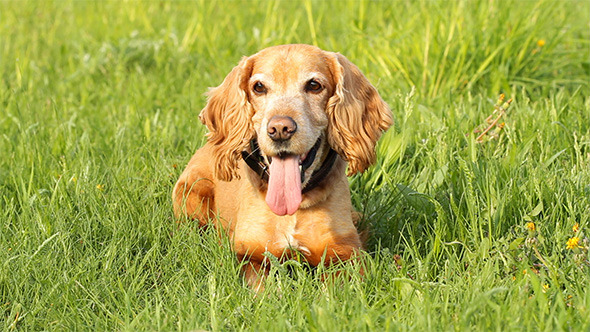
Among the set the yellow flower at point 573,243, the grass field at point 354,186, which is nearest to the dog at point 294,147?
the grass field at point 354,186

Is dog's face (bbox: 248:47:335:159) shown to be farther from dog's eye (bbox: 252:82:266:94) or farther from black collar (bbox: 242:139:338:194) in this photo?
black collar (bbox: 242:139:338:194)

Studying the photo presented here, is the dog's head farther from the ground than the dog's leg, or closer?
farther from the ground

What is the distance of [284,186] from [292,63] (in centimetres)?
55

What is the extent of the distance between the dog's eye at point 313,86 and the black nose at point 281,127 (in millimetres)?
275

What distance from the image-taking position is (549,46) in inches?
230

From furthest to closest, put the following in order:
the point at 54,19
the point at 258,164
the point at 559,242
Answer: the point at 54,19 < the point at 258,164 < the point at 559,242

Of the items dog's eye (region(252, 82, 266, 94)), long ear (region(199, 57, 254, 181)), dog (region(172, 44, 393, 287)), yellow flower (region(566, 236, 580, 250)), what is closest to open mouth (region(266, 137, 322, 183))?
dog (region(172, 44, 393, 287))

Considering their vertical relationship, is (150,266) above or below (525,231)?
below

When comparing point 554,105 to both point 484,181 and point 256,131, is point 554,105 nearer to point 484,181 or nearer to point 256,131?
point 484,181

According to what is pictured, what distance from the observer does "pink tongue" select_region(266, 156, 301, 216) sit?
10.8ft

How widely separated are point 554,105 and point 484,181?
1563mm

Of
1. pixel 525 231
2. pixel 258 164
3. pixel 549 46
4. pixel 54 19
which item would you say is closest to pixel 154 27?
pixel 54 19

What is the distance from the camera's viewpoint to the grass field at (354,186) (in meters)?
2.99

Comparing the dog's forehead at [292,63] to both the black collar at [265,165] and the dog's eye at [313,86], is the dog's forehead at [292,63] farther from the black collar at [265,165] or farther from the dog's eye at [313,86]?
the black collar at [265,165]
